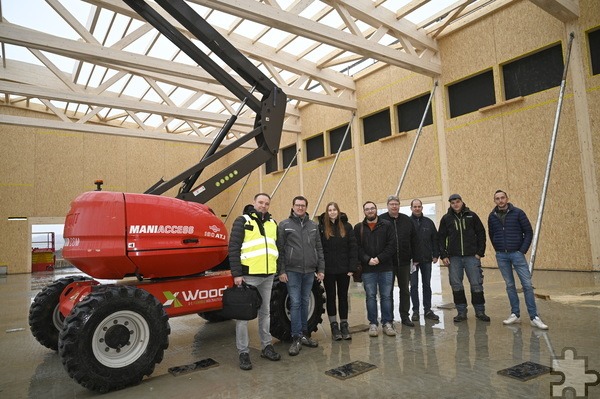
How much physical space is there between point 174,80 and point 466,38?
308 inches

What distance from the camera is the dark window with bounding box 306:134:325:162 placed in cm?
1486

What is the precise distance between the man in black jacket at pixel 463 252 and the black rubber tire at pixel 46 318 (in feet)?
14.8

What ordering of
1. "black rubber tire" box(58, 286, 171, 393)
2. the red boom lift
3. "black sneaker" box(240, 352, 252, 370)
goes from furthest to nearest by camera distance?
1. "black sneaker" box(240, 352, 252, 370)
2. the red boom lift
3. "black rubber tire" box(58, 286, 171, 393)

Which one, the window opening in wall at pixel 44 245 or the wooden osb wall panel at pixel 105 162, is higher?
the wooden osb wall panel at pixel 105 162

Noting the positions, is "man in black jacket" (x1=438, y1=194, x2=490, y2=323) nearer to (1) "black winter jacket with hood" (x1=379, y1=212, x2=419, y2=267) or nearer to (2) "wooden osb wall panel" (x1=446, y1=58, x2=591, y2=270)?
(1) "black winter jacket with hood" (x1=379, y1=212, x2=419, y2=267)

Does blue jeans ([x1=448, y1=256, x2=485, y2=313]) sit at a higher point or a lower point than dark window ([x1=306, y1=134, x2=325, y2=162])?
lower

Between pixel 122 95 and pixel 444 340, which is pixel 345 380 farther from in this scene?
pixel 122 95

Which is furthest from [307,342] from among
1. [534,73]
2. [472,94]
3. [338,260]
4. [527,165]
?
[472,94]

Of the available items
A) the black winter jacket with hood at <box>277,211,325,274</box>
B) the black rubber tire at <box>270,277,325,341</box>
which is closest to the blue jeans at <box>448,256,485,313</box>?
the black rubber tire at <box>270,277,325,341</box>

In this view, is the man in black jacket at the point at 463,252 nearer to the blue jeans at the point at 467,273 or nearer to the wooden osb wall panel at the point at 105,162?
the blue jeans at the point at 467,273

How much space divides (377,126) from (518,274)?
8540mm

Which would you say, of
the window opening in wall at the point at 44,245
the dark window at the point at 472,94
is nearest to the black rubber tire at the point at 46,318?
the dark window at the point at 472,94

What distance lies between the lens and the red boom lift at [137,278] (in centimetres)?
321

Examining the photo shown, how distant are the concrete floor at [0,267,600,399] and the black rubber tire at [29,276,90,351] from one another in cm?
16
